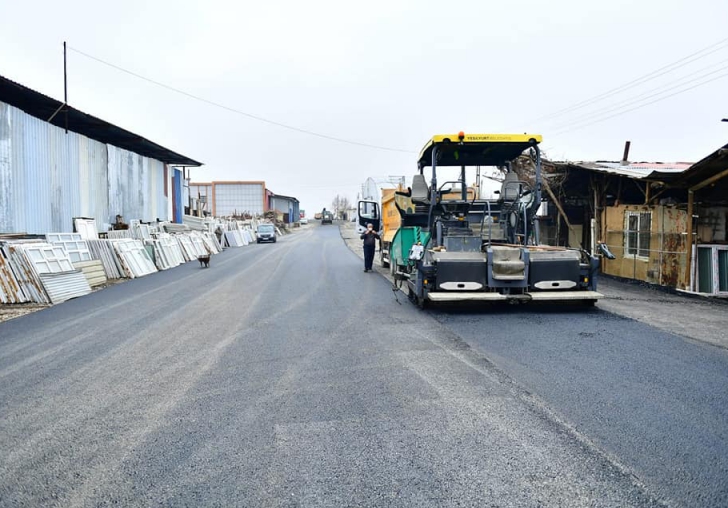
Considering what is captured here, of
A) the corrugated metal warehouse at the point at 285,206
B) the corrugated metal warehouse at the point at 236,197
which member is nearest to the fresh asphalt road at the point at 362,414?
the corrugated metal warehouse at the point at 236,197

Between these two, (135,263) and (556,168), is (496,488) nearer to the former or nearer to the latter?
(556,168)

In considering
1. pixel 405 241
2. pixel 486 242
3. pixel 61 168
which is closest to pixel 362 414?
pixel 486 242

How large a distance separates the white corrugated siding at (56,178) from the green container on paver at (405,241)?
1089 centimetres

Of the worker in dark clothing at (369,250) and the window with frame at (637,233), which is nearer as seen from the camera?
the window with frame at (637,233)

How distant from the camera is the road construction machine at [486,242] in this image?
9141 mm

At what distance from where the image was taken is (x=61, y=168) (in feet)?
63.1

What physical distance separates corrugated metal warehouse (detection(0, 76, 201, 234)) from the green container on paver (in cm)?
1092

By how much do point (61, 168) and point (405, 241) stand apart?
43.2 feet

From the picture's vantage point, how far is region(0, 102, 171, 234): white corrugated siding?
1573 cm

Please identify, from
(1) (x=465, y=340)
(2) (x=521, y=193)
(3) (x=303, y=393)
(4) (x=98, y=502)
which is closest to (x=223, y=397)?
(3) (x=303, y=393)

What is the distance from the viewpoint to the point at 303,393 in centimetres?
515

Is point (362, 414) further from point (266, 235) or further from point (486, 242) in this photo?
point (266, 235)

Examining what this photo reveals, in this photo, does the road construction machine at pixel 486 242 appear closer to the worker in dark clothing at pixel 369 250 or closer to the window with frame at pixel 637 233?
the window with frame at pixel 637 233

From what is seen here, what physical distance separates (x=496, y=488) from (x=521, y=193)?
8.05 m
